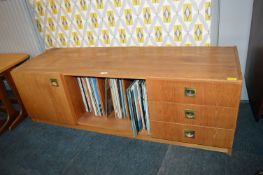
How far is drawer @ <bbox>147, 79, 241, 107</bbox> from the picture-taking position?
4.04 feet

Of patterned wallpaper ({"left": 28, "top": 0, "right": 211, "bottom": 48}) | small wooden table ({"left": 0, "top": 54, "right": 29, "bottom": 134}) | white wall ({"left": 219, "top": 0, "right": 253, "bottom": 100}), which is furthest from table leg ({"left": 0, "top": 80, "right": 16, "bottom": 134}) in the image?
white wall ({"left": 219, "top": 0, "right": 253, "bottom": 100})

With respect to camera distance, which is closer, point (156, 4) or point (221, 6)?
point (221, 6)

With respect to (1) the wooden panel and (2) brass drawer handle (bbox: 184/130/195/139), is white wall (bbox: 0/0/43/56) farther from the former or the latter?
(2) brass drawer handle (bbox: 184/130/195/139)

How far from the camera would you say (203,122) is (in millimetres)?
1408

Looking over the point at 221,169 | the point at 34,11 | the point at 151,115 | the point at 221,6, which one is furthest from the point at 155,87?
the point at 34,11

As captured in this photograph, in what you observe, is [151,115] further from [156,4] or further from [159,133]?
[156,4]

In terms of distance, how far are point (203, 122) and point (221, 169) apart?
297mm

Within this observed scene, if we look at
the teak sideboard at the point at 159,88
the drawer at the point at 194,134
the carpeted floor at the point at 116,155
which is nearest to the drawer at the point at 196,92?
the teak sideboard at the point at 159,88

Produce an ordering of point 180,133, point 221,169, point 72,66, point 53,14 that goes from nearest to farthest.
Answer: point 221,169, point 180,133, point 72,66, point 53,14

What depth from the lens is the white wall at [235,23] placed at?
5.04 ft

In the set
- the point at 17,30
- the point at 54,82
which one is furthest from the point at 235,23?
the point at 17,30

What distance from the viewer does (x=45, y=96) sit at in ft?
5.88

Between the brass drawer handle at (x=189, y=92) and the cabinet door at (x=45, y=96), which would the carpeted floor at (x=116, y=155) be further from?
the brass drawer handle at (x=189, y=92)

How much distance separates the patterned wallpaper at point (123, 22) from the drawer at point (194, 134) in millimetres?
676
